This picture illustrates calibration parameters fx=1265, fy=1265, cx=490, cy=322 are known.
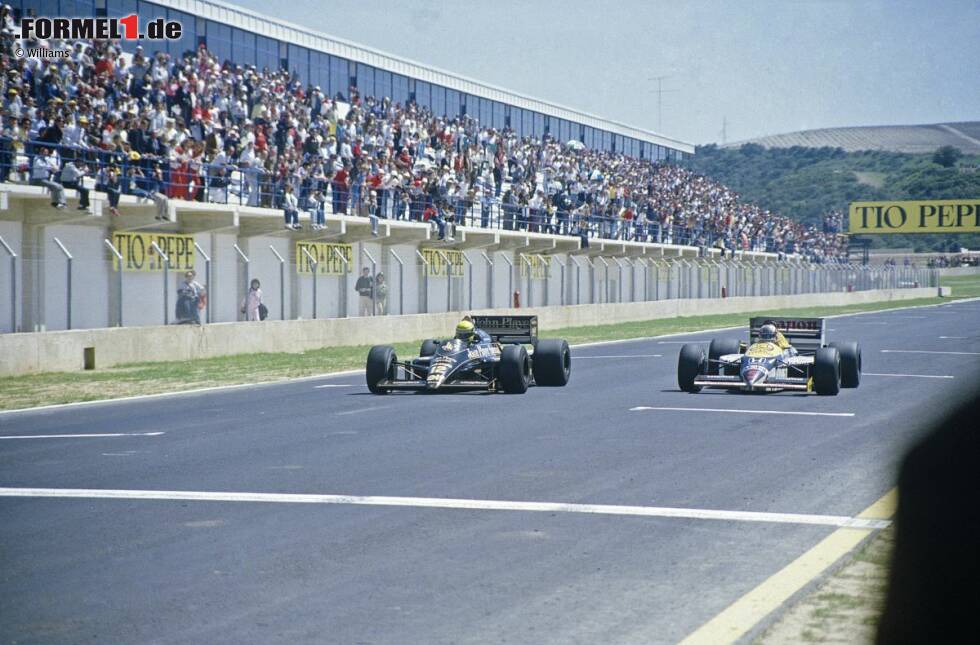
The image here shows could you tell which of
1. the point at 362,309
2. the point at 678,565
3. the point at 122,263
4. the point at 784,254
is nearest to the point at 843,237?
the point at 784,254

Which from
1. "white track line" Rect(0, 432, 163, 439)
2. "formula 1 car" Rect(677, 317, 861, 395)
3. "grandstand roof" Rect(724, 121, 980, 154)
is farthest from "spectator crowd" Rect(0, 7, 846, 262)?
"grandstand roof" Rect(724, 121, 980, 154)

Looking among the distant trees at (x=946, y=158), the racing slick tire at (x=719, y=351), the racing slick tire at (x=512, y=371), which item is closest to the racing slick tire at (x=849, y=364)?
the racing slick tire at (x=719, y=351)

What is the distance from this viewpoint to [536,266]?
45062 mm

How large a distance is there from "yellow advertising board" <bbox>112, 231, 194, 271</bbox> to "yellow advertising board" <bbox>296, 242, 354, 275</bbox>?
176 inches

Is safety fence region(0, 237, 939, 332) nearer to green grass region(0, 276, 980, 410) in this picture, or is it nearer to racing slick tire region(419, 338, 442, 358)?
green grass region(0, 276, 980, 410)

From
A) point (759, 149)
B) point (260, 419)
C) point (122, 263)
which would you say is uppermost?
point (759, 149)

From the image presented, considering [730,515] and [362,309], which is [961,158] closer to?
[362,309]

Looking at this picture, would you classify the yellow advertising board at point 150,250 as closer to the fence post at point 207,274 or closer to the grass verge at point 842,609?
the fence post at point 207,274

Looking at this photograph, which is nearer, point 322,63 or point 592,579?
point 592,579

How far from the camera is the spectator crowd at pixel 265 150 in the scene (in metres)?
23.9

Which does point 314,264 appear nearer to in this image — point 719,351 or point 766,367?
point 719,351

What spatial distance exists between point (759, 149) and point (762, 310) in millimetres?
131542

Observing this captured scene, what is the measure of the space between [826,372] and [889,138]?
169 m

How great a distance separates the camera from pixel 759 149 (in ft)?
617
